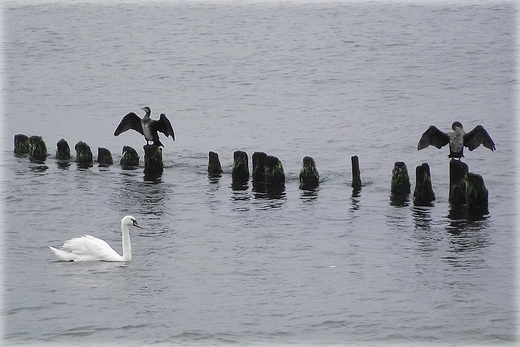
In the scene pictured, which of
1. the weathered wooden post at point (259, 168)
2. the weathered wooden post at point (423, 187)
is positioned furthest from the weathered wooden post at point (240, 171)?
the weathered wooden post at point (423, 187)

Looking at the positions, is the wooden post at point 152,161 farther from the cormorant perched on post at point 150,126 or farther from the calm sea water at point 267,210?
the calm sea water at point 267,210

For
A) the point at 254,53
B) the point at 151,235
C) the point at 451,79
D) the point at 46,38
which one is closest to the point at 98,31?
the point at 46,38

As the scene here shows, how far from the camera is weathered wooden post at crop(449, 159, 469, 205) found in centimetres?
1952

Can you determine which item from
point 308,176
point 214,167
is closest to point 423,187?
point 308,176

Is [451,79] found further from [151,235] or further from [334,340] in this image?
[334,340]

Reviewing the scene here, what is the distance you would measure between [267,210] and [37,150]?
304 inches

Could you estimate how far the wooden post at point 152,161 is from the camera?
75.5ft

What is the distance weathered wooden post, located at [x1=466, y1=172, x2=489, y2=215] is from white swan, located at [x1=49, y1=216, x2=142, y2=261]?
665 cm

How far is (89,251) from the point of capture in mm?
15812

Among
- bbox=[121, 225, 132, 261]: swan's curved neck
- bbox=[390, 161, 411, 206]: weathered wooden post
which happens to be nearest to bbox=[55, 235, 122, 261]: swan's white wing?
bbox=[121, 225, 132, 261]: swan's curved neck

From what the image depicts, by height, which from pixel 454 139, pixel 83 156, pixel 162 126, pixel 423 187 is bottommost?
pixel 423 187

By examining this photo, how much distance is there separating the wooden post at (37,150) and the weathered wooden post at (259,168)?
5.84 metres

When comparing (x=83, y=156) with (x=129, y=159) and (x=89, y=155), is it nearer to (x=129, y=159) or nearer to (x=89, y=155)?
(x=89, y=155)

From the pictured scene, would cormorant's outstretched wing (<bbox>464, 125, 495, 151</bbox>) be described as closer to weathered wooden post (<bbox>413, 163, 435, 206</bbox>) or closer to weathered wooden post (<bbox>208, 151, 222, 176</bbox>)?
weathered wooden post (<bbox>413, 163, 435, 206</bbox>)
